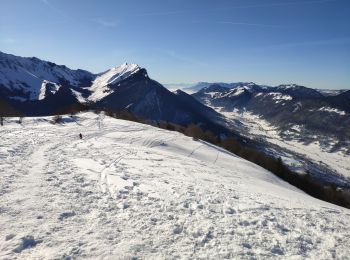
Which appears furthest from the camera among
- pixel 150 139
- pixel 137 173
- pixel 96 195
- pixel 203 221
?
pixel 150 139

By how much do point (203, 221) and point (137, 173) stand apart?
32.2 feet

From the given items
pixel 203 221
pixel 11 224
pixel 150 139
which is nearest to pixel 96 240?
pixel 11 224

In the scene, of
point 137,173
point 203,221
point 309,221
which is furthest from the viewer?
point 137,173

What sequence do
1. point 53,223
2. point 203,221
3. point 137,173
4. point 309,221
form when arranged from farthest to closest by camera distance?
1. point 137,173
2. point 309,221
3. point 203,221
4. point 53,223

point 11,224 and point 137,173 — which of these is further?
point 137,173

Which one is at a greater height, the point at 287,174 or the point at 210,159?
the point at 210,159

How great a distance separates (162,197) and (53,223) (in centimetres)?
622

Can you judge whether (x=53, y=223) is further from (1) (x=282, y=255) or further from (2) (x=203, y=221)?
(1) (x=282, y=255)

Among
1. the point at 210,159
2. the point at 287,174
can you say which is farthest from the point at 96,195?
the point at 287,174

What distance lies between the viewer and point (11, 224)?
12.8 metres

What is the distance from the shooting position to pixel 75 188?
59.0 feet

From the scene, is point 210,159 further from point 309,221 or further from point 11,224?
point 11,224

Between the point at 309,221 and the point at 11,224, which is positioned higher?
the point at 309,221

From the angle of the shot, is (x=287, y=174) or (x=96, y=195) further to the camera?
(x=287, y=174)
